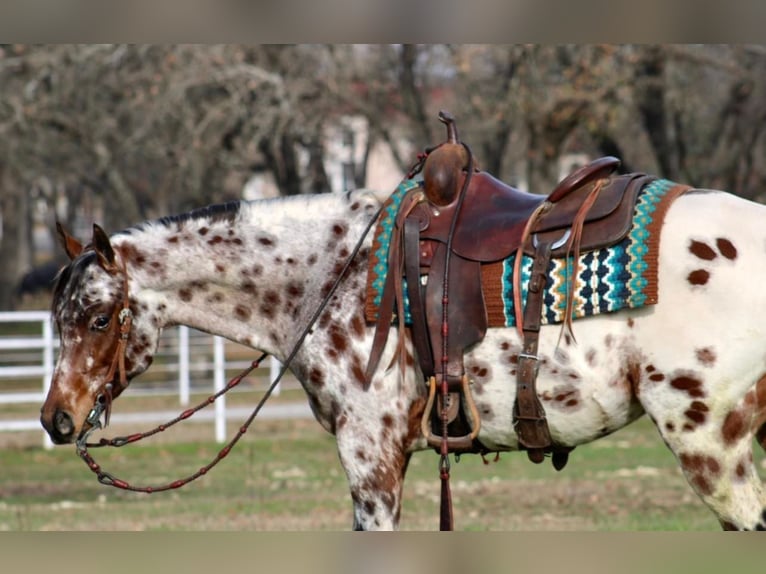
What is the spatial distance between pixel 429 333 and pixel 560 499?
5.08 m

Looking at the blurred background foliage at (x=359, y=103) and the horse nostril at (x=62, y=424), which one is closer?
the horse nostril at (x=62, y=424)

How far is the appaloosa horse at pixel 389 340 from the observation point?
408cm

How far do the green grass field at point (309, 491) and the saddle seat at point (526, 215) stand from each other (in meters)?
3.43

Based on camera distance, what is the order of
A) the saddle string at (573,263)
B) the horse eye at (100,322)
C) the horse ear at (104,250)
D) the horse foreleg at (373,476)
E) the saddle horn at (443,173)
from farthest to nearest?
the horse eye at (100,322) < the horse ear at (104,250) < the saddle horn at (443,173) < the horse foreleg at (373,476) < the saddle string at (573,263)

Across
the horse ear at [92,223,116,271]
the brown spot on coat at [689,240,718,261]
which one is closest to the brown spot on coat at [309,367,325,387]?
the horse ear at [92,223,116,271]

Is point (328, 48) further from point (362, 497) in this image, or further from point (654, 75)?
point (362, 497)

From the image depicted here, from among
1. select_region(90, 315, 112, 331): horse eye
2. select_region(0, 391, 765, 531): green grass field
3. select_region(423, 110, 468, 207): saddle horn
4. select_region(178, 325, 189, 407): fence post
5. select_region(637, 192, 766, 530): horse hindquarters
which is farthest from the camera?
select_region(178, 325, 189, 407): fence post

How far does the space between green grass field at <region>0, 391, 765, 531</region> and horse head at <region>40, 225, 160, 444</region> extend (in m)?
3.10

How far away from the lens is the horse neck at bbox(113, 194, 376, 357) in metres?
4.86

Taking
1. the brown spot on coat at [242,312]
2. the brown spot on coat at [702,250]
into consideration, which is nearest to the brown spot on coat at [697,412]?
the brown spot on coat at [702,250]

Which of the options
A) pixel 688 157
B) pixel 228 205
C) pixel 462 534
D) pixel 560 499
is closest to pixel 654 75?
pixel 688 157

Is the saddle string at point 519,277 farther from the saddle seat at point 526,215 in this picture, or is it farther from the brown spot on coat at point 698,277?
the brown spot on coat at point 698,277

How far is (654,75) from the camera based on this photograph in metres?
17.2

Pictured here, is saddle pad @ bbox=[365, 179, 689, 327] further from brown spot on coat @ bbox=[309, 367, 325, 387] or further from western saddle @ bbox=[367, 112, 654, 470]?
brown spot on coat @ bbox=[309, 367, 325, 387]
